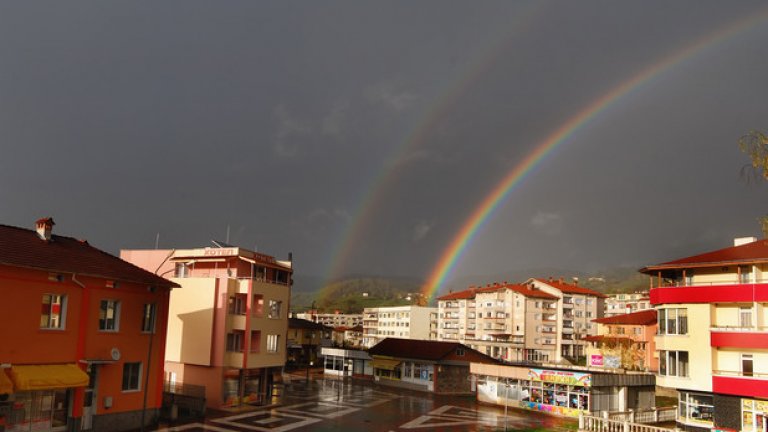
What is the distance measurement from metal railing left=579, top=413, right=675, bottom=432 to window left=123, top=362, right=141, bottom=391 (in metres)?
25.6

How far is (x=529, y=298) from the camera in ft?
350

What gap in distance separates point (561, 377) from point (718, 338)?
14.8 m

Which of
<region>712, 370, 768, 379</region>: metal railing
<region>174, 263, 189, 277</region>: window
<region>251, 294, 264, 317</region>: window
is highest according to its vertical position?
<region>174, 263, 189, 277</region>: window

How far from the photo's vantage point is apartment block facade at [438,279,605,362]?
10575cm

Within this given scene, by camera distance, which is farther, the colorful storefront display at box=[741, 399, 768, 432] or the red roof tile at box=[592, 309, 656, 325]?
the red roof tile at box=[592, 309, 656, 325]

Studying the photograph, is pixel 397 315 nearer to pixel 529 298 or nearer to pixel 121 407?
pixel 529 298

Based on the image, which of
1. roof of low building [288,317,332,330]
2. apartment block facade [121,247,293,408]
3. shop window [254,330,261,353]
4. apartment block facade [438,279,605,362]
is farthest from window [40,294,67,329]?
apartment block facade [438,279,605,362]

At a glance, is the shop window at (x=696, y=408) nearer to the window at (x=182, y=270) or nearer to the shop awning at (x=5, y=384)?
the shop awning at (x=5, y=384)

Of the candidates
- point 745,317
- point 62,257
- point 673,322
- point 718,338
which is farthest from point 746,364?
point 62,257

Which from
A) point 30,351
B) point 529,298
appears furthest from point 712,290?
point 529,298

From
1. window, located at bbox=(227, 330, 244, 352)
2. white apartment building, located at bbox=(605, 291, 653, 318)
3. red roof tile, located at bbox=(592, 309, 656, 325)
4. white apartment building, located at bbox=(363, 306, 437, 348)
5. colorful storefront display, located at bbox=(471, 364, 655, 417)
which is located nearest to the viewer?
window, located at bbox=(227, 330, 244, 352)

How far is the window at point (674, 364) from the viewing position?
35844 mm

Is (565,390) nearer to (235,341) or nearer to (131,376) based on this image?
(235,341)

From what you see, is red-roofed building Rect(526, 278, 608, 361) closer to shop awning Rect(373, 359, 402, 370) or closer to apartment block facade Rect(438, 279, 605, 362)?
apartment block facade Rect(438, 279, 605, 362)
